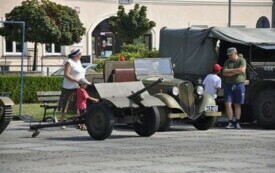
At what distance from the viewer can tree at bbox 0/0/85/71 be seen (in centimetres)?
3762

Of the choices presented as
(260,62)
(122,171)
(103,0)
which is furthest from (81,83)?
(103,0)

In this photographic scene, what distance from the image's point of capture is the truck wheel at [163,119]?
17.0 meters

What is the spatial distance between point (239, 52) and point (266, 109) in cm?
200

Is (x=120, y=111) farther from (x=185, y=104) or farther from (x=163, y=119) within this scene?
(x=185, y=104)

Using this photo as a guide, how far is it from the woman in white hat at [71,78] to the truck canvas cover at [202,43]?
11.8 ft

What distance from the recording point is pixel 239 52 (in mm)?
20344

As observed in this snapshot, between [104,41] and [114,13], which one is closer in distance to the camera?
[114,13]

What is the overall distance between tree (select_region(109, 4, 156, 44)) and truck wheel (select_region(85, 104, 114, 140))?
28485mm

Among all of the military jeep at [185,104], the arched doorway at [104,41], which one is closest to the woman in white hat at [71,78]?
the military jeep at [185,104]

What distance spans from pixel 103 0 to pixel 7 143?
117ft

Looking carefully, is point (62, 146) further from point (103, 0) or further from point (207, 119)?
point (103, 0)

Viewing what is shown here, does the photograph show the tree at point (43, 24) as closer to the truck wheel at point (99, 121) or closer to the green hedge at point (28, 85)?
the green hedge at point (28, 85)

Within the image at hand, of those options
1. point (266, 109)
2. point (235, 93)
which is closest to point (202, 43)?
point (235, 93)

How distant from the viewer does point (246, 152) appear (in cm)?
1366
